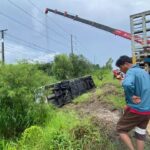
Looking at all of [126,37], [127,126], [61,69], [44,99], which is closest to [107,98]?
[44,99]

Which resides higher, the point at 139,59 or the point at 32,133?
the point at 139,59

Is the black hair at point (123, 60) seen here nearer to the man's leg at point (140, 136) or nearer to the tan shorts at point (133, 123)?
the tan shorts at point (133, 123)

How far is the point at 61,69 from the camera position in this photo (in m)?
41.3

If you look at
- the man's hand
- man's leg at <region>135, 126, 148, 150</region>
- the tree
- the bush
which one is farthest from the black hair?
the tree

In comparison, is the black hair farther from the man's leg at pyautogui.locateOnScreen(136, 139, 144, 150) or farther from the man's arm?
the man's leg at pyautogui.locateOnScreen(136, 139, 144, 150)

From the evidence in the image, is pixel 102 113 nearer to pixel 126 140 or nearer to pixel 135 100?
pixel 126 140

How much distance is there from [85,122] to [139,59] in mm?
6836

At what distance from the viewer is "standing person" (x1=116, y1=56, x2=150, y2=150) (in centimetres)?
745

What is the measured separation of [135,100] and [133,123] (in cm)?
60

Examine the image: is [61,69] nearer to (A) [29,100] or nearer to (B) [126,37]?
(B) [126,37]

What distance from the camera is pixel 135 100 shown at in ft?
24.3

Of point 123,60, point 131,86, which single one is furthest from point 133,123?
point 123,60

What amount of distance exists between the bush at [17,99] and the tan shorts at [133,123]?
2400 mm

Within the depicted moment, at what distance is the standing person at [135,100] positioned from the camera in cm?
745
